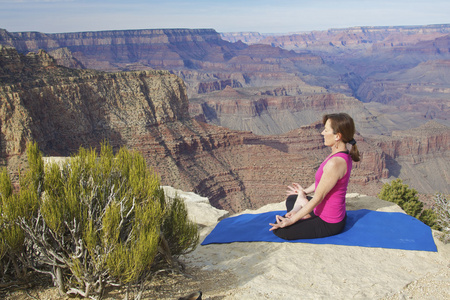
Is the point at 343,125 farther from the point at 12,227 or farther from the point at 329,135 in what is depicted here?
the point at 12,227

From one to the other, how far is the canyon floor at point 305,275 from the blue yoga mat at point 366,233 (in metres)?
0.18

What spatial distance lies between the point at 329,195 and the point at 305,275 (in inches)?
73.0

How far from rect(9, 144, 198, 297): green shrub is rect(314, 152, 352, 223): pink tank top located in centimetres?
286

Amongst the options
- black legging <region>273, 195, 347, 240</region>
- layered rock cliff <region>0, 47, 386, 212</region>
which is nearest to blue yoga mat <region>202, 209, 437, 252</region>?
→ black legging <region>273, 195, 347, 240</region>

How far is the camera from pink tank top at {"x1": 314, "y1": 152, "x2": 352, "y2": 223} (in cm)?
770

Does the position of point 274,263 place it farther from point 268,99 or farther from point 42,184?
point 268,99

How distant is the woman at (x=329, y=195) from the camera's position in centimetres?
753

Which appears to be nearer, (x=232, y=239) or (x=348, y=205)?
(x=232, y=239)

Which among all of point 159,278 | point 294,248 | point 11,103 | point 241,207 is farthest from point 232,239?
point 241,207

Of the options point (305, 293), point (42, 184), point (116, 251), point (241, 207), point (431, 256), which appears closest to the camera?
point (116, 251)

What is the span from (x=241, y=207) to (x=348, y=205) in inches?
1296

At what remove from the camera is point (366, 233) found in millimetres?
8445

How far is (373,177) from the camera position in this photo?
196ft

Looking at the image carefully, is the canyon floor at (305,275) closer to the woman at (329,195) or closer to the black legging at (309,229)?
the black legging at (309,229)
